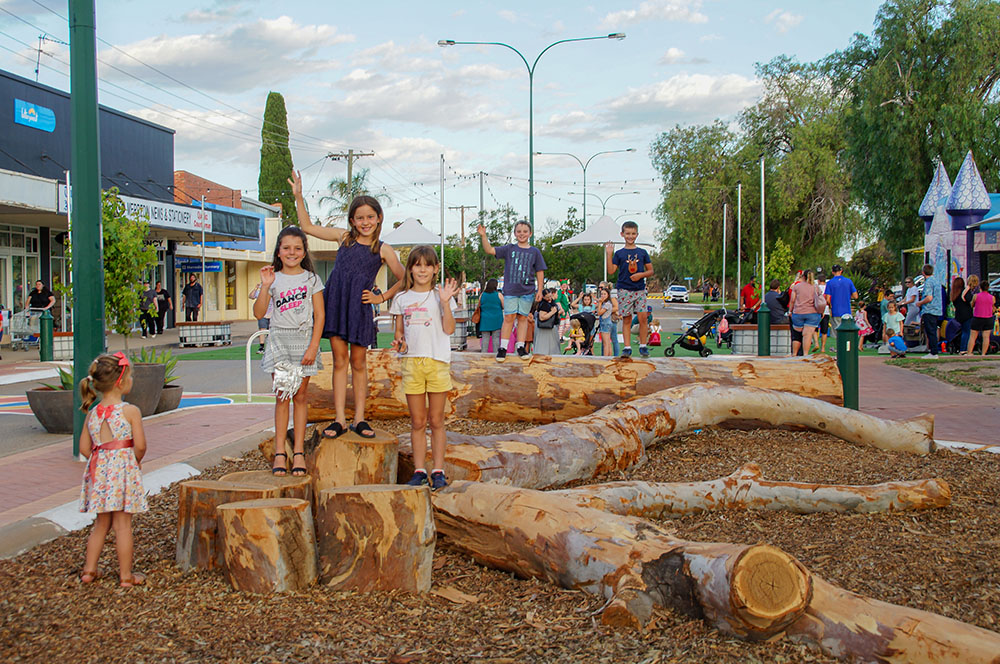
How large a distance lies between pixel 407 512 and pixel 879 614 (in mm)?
2093

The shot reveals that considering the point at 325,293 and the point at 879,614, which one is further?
the point at 325,293

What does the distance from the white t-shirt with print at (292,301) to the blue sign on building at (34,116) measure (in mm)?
23704

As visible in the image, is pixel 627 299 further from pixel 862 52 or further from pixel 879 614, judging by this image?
pixel 862 52

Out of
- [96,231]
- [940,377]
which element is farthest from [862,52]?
[96,231]

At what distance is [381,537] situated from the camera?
414cm

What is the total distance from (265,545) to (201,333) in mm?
22016

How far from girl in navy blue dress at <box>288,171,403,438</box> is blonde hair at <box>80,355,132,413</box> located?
1483 mm

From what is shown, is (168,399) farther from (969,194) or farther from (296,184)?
(969,194)

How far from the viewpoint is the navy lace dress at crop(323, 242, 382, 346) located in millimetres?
5562

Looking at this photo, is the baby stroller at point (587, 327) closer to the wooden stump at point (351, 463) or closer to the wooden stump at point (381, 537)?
the wooden stump at point (351, 463)

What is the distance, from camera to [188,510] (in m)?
4.45

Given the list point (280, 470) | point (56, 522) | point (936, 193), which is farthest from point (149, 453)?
point (936, 193)

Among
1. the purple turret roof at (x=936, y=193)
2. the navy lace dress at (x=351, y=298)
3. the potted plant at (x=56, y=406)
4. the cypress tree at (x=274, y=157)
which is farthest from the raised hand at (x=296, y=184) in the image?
the cypress tree at (x=274, y=157)

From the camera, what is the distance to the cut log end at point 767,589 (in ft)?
10.9
